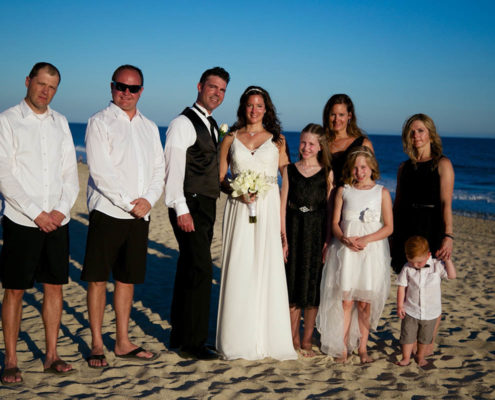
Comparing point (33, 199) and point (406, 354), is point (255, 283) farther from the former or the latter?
point (33, 199)

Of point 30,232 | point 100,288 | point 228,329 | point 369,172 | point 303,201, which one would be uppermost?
point 369,172

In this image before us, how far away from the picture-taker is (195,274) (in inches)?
180

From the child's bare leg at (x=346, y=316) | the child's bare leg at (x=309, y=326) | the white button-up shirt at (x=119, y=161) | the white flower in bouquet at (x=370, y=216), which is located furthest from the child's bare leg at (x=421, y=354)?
the white button-up shirt at (x=119, y=161)

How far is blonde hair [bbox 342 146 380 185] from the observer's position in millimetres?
4609

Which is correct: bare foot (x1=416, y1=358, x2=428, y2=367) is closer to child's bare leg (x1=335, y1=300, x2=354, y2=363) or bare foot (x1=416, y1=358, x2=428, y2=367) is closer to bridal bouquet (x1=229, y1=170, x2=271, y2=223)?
child's bare leg (x1=335, y1=300, x2=354, y2=363)

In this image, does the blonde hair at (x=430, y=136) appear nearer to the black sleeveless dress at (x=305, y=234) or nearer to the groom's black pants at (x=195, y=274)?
the black sleeveless dress at (x=305, y=234)

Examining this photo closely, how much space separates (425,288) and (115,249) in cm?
312

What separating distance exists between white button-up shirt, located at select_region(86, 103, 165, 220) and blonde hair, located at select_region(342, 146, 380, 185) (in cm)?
190

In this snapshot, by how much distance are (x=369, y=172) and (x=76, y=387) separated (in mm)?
3377

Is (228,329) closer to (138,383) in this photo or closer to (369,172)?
(138,383)

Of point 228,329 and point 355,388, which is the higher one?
point 228,329

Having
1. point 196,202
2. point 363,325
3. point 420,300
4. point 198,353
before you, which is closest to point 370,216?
point 420,300

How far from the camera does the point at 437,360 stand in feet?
15.9

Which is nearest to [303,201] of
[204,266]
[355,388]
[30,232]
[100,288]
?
[204,266]
